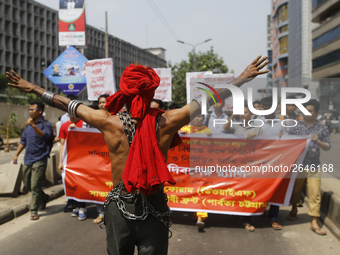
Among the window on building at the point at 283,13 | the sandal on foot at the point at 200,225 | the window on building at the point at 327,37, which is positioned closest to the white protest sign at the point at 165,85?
the sandal on foot at the point at 200,225

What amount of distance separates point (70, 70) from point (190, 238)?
26.2 feet

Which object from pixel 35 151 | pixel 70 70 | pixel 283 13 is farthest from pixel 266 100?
pixel 283 13

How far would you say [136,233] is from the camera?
252 cm

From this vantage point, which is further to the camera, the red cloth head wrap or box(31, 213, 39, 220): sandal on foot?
box(31, 213, 39, 220): sandal on foot

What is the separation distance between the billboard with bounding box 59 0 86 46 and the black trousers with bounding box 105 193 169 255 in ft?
35.6

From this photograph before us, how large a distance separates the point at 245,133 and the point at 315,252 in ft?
6.95

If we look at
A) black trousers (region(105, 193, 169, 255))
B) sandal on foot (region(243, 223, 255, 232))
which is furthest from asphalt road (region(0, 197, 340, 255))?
black trousers (region(105, 193, 169, 255))

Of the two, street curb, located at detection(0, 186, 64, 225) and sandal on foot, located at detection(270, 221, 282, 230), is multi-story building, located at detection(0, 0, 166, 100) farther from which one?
sandal on foot, located at detection(270, 221, 282, 230)

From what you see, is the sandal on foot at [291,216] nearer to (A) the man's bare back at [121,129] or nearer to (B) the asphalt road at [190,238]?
(B) the asphalt road at [190,238]

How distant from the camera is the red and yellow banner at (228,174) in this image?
5.65 metres

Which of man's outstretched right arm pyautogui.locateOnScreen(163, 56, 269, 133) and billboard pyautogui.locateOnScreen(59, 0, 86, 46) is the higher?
billboard pyautogui.locateOnScreen(59, 0, 86, 46)

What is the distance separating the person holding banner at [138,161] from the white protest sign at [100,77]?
23.0ft

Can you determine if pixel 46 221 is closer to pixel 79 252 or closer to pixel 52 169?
pixel 79 252

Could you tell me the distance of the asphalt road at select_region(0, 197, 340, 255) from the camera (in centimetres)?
475
